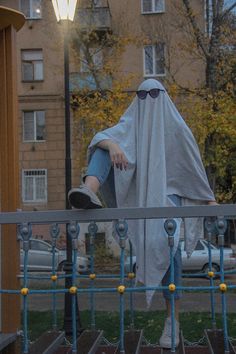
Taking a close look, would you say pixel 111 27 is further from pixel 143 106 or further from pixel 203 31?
pixel 143 106

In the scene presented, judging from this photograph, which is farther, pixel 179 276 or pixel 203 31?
pixel 203 31

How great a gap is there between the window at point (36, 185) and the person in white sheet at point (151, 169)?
27.2m

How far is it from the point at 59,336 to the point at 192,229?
4.82 feet

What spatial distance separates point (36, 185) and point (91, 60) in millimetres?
11188

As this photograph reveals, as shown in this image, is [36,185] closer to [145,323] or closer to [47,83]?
[47,83]

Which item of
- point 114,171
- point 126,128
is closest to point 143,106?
point 126,128

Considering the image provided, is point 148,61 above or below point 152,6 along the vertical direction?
below

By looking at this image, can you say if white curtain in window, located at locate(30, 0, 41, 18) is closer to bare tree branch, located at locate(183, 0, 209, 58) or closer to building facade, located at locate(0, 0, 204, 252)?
building facade, located at locate(0, 0, 204, 252)

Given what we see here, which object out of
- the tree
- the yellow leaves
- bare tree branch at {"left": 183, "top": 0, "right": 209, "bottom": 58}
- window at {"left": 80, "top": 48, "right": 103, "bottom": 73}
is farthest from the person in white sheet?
window at {"left": 80, "top": 48, "right": 103, "bottom": 73}

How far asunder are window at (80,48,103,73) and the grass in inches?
513

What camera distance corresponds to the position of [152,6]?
94.6 ft

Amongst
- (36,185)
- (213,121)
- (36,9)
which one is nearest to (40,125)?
(36,185)

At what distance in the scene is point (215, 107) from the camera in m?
18.6

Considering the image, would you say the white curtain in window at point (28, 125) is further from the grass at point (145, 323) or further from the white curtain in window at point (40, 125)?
the grass at point (145, 323)
